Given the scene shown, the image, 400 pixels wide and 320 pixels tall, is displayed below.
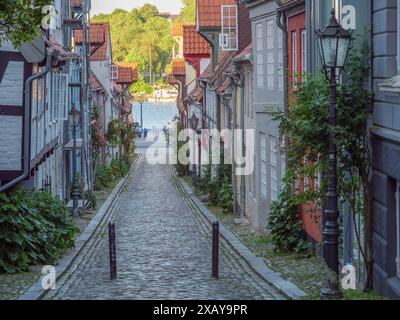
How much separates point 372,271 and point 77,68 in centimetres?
2743

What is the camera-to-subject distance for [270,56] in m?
22.5

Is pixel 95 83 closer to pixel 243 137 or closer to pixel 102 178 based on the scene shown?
pixel 102 178

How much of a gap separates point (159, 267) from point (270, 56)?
6932 millimetres

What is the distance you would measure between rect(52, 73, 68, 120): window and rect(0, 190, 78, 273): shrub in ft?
29.3

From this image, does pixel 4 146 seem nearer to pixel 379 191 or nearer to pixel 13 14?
pixel 13 14

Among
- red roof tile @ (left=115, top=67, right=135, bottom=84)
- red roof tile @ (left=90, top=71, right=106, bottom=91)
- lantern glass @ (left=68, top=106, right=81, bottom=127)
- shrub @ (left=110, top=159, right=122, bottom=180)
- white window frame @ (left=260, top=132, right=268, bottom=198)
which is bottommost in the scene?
shrub @ (left=110, top=159, right=122, bottom=180)

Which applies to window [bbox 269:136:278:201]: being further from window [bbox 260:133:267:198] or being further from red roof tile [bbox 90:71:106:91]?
red roof tile [bbox 90:71:106:91]

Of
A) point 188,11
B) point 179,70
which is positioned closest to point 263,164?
point 179,70

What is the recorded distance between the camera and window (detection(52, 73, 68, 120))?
1094 inches

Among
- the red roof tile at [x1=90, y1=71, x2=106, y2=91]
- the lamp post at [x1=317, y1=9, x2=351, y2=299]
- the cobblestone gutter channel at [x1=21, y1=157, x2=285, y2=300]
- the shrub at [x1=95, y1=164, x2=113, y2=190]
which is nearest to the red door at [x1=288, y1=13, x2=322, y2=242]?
the cobblestone gutter channel at [x1=21, y1=157, x2=285, y2=300]

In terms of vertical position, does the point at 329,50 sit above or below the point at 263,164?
above

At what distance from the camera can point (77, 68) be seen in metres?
38.7
